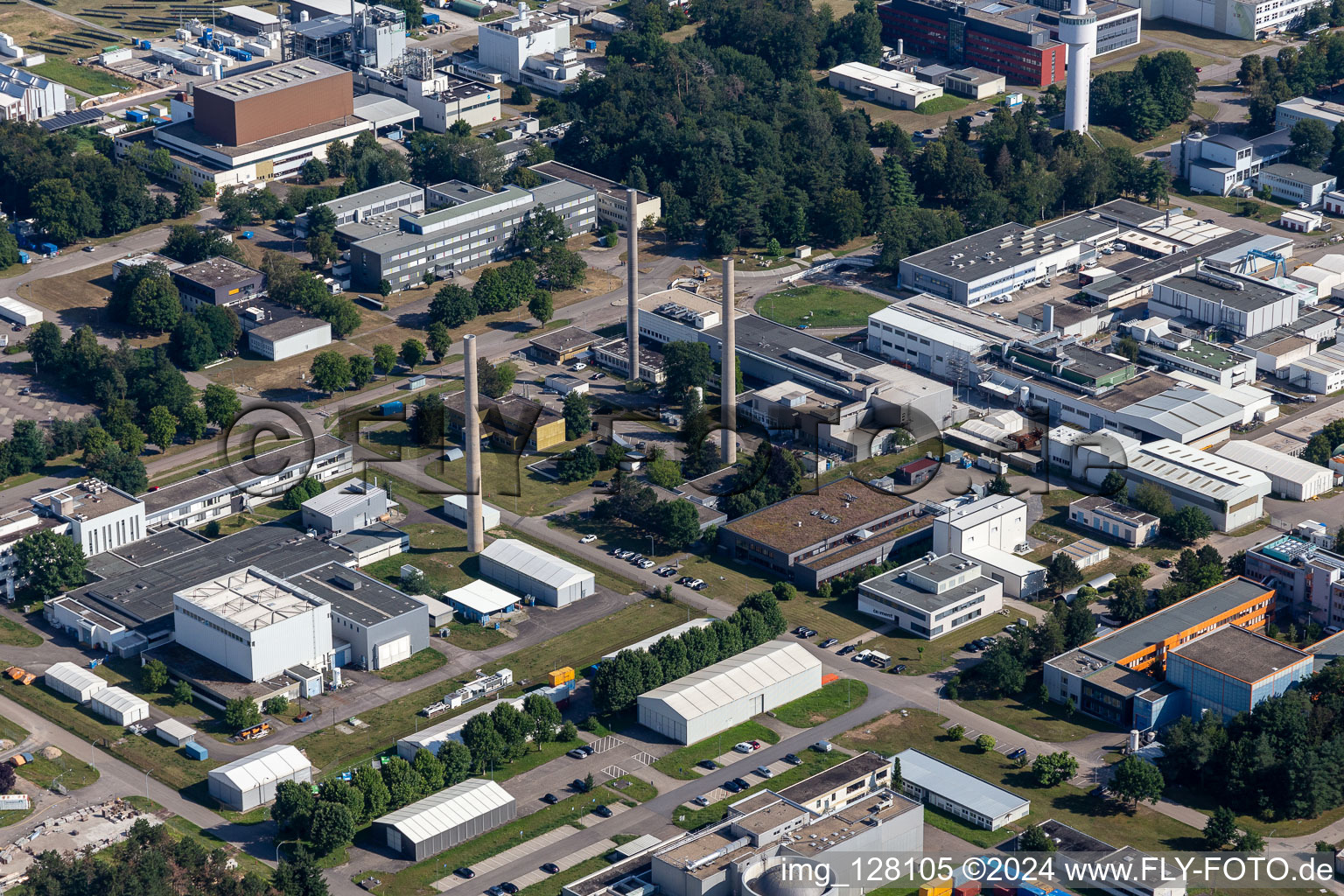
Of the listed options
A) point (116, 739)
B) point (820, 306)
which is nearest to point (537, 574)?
point (116, 739)

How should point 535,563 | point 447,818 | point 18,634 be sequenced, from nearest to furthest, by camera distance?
point 447,818 < point 18,634 < point 535,563

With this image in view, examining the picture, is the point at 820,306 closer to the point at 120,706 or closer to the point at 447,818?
the point at 120,706

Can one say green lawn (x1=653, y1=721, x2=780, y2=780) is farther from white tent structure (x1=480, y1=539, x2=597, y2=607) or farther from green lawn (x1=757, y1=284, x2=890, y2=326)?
green lawn (x1=757, y1=284, x2=890, y2=326)

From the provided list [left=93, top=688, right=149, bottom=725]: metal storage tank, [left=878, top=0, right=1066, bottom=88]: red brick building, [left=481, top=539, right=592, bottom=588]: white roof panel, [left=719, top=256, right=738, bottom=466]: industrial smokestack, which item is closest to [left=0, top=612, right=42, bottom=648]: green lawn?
[left=93, top=688, right=149, bottom=725]: metal storage tank

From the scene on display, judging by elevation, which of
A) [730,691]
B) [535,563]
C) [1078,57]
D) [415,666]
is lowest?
[415,666]

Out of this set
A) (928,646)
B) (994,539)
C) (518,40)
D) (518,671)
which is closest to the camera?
(518,671)

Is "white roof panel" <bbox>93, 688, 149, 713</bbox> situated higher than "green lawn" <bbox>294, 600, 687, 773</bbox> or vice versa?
"white roof panel" <bbox>93, 688, 149, 713</bbox>

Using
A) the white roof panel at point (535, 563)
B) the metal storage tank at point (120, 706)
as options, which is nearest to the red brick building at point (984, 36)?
the white roof panel at point (535, 563)
